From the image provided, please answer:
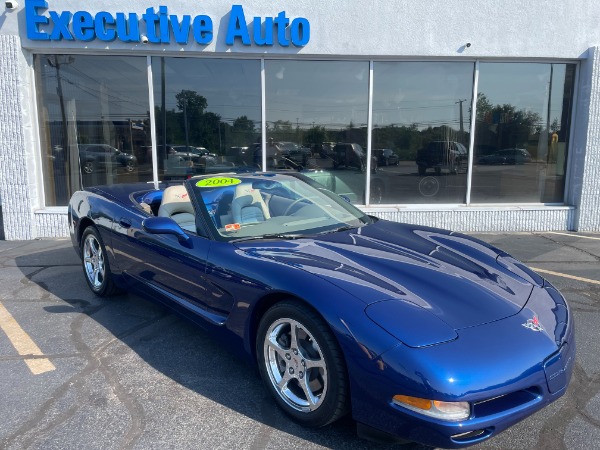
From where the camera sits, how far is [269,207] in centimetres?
372

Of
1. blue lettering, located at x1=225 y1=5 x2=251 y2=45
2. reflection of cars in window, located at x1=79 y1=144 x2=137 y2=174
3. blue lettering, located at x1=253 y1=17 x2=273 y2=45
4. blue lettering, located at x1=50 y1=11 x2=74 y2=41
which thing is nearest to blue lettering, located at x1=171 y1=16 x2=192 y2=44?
blue lettering, located at x1=225 y1=5 x2=251 y2=45

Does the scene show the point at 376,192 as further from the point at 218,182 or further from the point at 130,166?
the point at 218,182

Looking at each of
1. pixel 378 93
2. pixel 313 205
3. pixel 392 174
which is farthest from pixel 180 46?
pixel 313 205

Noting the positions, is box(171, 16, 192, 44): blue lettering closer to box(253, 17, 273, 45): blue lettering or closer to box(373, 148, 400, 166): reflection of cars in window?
box(253, 17, 273, 45): blue lettering

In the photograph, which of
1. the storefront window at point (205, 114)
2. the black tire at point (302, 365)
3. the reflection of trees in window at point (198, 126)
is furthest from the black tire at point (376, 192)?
the black tire at point (302, 365)

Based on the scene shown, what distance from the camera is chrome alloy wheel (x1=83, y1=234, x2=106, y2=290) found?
4648mm

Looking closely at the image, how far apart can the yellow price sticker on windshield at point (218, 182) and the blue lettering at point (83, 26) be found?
16.1 ft

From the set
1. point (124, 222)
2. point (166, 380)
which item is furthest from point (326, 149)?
point (166, 380)

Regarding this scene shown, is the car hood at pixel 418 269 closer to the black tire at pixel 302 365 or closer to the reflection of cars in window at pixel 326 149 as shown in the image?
the black tire at pixel 302 365

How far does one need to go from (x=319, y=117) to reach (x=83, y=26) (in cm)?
390

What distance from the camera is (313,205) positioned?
12.6ft

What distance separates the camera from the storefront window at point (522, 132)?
26.4ft

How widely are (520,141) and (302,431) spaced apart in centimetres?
740

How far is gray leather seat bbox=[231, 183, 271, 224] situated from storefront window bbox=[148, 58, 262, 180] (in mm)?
4377
